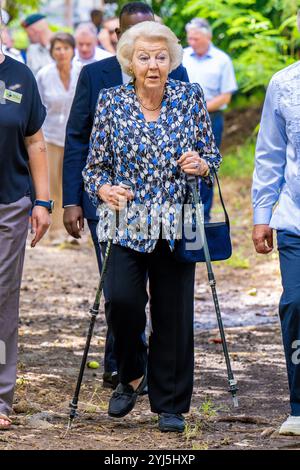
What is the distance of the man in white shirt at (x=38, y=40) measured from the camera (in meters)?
17.6

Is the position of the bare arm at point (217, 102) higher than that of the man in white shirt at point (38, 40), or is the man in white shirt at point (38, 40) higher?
the man in white shirt at point (38, 40)

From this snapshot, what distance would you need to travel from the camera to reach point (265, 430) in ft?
22.6

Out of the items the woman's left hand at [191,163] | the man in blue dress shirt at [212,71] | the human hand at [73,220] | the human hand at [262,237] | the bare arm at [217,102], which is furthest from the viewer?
the man in blue dress shirt at [212,71]

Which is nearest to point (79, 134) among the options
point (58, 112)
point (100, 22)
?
point (58, 112)

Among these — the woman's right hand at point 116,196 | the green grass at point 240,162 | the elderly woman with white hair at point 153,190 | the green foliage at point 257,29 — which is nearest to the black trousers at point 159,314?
the elderly woman with white hair at point 153,190

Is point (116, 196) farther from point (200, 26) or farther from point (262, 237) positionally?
point (200, 26)

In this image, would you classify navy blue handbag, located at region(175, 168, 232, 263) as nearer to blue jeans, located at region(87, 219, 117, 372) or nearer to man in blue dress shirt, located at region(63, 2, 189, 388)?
man in blue dress shirt, located at region(63, 2, 189, 388)

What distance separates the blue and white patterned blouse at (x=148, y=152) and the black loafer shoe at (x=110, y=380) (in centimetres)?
165

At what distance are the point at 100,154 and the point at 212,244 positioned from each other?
758mm

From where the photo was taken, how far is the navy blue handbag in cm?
679

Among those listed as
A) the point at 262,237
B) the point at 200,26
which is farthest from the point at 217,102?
the point at 262,237

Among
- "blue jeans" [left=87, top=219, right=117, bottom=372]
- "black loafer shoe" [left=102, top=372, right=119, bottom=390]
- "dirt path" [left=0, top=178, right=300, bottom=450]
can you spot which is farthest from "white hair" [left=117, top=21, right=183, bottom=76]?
"black loafer shoe" [left=102, top=372, right=119, bottom=390]

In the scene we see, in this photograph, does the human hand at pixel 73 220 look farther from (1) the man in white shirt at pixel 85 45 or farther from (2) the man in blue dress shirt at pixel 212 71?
(2) the man in blue dress shirt at pixel 212 71

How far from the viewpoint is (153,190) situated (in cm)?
679
